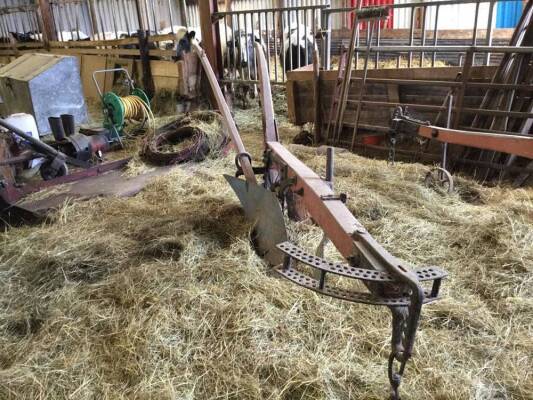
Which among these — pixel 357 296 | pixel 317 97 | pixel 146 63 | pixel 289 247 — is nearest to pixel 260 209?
pixel 289 247

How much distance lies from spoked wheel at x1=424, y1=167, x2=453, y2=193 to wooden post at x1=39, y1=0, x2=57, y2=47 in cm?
960

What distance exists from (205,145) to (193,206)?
1.64m

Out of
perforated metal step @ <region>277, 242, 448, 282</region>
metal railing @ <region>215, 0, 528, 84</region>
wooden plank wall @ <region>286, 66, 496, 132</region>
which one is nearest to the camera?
perforated metal step @ <region>277, 242, 448, 282</region>

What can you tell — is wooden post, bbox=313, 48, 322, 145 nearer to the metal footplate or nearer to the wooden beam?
the metal footplate

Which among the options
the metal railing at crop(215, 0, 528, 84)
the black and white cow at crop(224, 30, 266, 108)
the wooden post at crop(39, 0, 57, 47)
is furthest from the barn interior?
the wooden post at crop(39, 0, 57, 47)

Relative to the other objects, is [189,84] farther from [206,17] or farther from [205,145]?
[205,145]

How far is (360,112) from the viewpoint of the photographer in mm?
5297

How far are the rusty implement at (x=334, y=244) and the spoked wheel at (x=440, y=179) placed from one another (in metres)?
1.58

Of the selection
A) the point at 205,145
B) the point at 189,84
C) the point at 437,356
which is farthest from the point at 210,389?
the point at 189,84

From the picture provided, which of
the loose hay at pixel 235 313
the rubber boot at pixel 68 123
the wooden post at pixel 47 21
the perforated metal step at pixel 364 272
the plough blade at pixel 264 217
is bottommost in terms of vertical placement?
the loose hay at pixel 235 313

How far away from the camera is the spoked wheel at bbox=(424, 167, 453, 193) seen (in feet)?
12.4

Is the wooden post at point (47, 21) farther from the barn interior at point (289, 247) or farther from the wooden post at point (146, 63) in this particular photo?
the barn interior at point (289, 247)

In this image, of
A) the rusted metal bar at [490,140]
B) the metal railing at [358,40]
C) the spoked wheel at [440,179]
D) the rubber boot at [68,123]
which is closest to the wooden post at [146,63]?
the metal railing at [358,40]

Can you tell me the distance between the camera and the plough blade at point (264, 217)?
2.60 m
